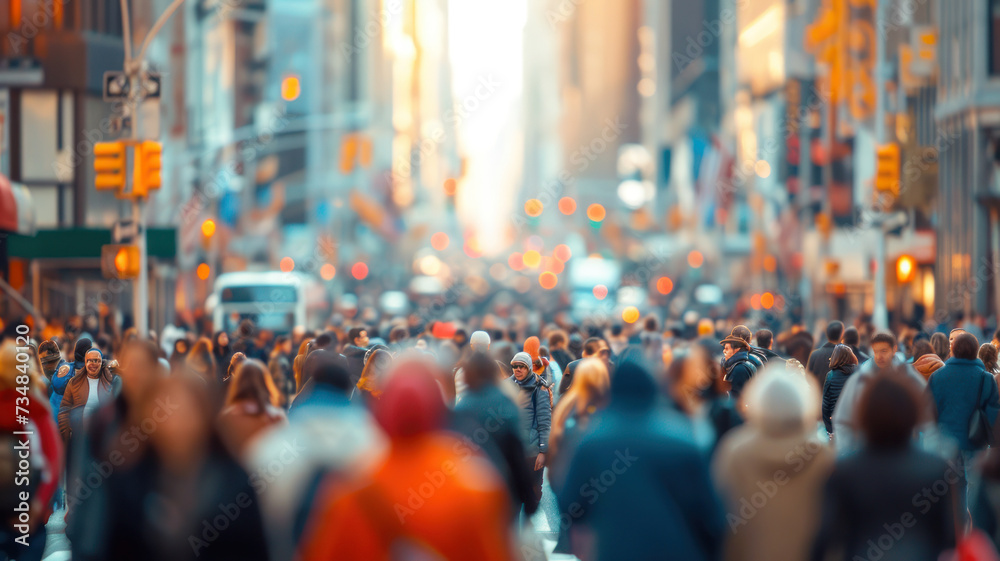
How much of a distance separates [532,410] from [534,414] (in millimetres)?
40

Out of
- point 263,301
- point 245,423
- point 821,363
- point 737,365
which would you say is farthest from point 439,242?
point 245,423

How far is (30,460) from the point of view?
7.55 metres

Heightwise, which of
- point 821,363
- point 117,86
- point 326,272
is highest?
point 117,86

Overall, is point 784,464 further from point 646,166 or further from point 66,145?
point 646,166

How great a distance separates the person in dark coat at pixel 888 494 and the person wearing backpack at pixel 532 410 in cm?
577

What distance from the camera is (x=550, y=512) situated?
13000mm

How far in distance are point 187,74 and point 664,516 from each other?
46.1 m

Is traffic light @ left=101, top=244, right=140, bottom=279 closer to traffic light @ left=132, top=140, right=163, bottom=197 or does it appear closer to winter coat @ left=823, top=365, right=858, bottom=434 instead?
traffic light @ left=132, top=140, right=163, bottom=197

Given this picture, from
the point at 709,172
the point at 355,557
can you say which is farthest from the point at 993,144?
the point at 709,172

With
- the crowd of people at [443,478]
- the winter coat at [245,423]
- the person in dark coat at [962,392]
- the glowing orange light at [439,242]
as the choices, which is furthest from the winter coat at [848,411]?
the glowing orange light at [439,242]

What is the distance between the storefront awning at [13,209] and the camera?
731 inches

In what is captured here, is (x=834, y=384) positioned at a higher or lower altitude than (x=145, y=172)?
lower

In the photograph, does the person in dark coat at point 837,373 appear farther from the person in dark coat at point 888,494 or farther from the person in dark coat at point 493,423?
the person in dark coat at point 888,494

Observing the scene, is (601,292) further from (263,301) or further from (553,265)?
(553,265)
